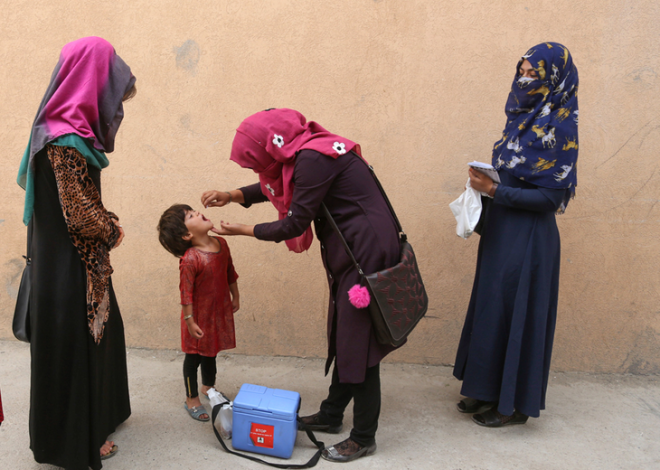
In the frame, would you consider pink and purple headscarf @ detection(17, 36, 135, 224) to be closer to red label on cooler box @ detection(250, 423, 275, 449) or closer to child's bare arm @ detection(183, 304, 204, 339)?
child's bare arm @ detection(183, 304, 204, 339)

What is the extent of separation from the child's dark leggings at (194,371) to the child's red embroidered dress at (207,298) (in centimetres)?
8

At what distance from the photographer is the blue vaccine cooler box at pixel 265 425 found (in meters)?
2.39

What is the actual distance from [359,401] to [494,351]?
0.85 m

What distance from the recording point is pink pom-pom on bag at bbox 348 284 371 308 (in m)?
2.19

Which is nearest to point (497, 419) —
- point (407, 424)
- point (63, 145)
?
point (407, 424)

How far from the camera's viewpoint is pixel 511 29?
126 inches

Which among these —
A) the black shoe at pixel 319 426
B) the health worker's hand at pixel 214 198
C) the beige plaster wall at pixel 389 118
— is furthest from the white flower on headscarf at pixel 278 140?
the black shoe at pixel 319 426

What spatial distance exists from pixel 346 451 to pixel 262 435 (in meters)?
0.43

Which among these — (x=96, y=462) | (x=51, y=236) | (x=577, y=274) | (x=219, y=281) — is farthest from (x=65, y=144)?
(x=577, y=274)

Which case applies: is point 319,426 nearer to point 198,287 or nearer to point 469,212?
point 198,287

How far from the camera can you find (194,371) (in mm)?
2729

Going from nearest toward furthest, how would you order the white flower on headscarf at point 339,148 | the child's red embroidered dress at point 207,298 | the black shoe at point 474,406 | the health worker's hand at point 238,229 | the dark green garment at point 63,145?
1. the dark green garment at point 63,145
2. the white flower on headscarf at point 339,148
3. the health worker's hand at point 238,229
4. the child's red embroidered dress at point 207,298
5. the black shoe at point 474,406

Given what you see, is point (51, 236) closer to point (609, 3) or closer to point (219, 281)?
point (219, 281)

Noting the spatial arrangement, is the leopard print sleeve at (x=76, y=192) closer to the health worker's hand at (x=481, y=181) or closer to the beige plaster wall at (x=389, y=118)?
the beige plaster wall at (x=389, y=118)
